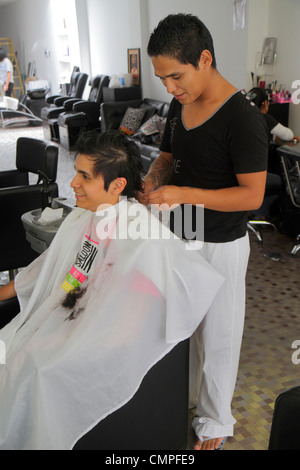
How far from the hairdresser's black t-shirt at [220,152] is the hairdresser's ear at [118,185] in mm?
207

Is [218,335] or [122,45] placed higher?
[122,45]

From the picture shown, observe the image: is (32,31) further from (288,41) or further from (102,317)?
(102,317)

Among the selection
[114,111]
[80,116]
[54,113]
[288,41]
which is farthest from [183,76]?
[54,113]

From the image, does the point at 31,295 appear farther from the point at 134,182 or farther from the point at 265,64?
the point at 265,64

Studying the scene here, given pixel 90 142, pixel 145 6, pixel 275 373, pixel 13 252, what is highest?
pixel 145 6

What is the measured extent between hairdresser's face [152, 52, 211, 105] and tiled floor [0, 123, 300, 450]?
1.22 meters

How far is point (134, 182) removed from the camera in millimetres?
1504

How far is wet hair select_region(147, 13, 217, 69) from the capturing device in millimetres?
1262

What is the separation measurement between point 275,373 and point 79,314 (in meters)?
1.10

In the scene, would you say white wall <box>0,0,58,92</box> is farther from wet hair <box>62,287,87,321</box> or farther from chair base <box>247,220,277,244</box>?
wet hair <box>62,287,87,321</box>

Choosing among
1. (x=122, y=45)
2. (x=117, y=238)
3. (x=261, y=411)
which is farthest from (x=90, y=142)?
(x=122, y=45)

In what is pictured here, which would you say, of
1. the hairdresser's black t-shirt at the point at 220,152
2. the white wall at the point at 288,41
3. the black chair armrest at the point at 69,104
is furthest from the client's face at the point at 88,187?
the black chair armrest at the point at 69,104

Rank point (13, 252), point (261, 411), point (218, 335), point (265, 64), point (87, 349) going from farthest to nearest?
point (265, 64), point (13, 252), point (261, 411), point (218, 335), point (87, 349)

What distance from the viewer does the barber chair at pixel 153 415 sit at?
4.46 ft
